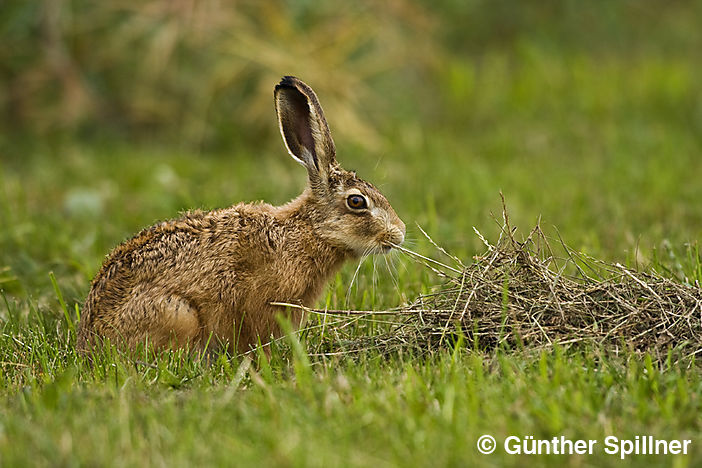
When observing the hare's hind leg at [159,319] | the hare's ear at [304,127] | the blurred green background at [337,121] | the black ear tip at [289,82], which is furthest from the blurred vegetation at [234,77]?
the hare's hind leg at [159,319]

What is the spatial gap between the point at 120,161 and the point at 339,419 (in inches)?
238

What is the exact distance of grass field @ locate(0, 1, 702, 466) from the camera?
3062 mm

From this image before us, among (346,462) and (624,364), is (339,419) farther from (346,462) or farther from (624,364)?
(624,364)

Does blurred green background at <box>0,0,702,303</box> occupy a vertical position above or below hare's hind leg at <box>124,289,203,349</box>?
above

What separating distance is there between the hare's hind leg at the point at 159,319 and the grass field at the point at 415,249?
0.11 metres

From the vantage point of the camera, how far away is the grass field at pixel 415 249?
306cm

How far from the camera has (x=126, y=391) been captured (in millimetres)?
3574

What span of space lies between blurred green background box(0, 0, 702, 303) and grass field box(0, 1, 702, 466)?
4 cm

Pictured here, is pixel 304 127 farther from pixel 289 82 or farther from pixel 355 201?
pixel 355 201

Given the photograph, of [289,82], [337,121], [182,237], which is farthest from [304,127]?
[337,121]

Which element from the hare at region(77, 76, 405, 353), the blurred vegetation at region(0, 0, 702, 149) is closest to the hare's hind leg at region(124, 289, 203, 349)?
the hare at region(77, 76, 405, 353)

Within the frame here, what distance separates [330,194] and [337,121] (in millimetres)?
4978

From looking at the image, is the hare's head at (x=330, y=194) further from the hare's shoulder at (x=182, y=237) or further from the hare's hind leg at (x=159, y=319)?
the hare's hind leg at (x=159, y=319)

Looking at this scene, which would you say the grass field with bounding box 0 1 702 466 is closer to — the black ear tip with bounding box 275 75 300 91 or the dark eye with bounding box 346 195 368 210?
the dark eye with bounding box 346 195 368 210
